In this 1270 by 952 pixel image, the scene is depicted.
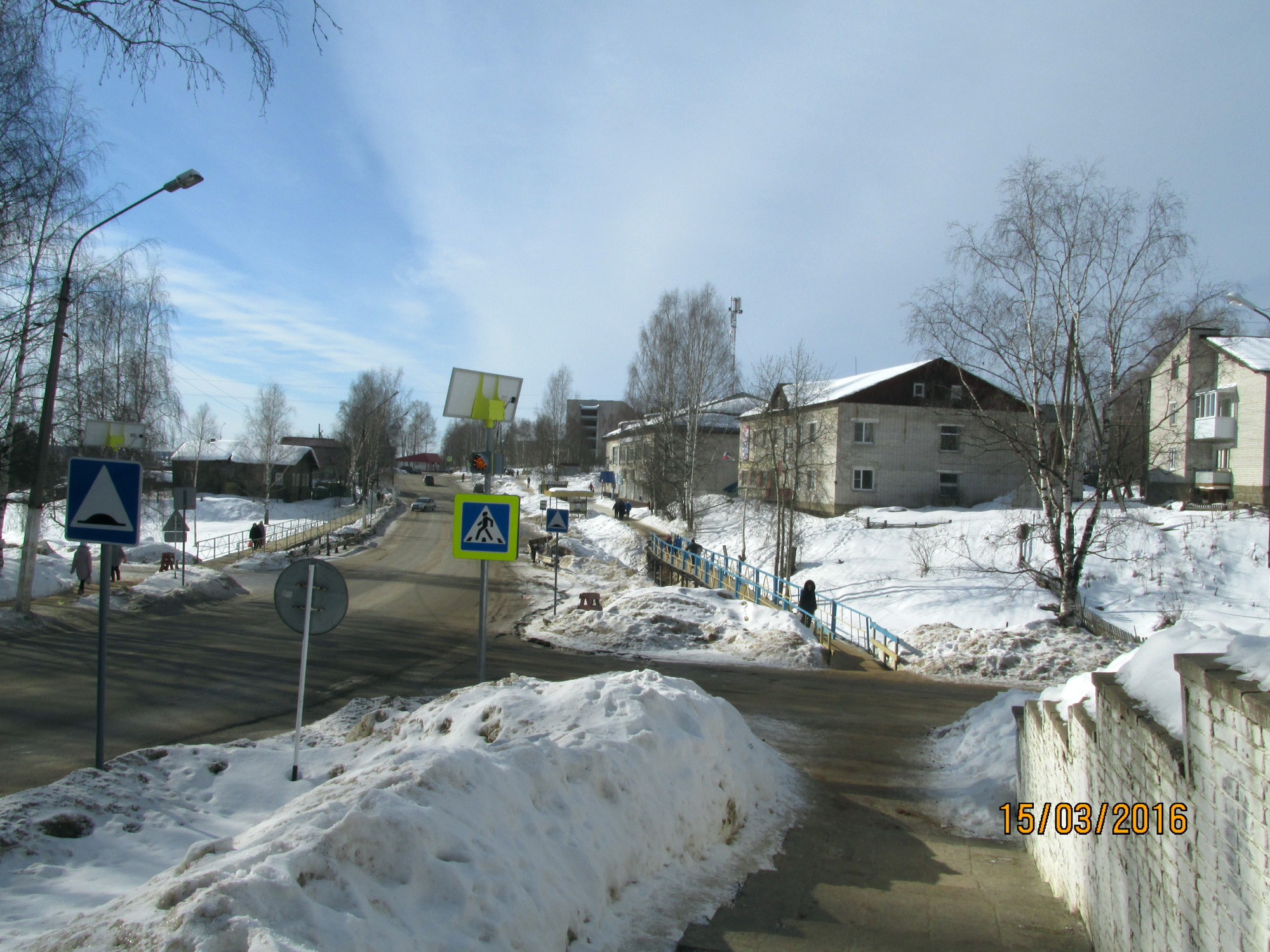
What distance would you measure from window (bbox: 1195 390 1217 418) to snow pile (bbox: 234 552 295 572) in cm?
3899

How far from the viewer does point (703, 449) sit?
42906 millimetres

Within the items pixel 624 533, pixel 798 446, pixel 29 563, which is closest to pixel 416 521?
pixel 624 533

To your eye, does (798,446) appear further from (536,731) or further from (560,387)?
(560,387)

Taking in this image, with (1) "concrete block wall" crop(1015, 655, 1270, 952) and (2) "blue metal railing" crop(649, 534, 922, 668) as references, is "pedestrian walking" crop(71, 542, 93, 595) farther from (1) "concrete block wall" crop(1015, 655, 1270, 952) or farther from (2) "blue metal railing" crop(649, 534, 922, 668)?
(1) "concrete block wall" crop(1015, 655, 1270, 952)

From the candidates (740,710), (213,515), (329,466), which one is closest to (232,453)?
(213,515)

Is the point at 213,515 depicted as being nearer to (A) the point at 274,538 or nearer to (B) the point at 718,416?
(A) the point at 274,538

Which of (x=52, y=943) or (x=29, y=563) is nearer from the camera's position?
(x=52, y=943)

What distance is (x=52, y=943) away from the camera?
9.01 feet

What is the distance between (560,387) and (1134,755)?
76.1 metres

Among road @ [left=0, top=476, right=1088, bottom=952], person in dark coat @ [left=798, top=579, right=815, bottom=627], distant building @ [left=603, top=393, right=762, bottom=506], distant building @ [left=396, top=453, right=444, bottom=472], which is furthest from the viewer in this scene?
distant building @ [left=396, top=453, right=444, bottom=472]

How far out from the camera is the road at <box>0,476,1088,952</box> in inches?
185

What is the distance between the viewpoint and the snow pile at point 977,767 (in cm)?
729

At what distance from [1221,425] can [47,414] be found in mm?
40436
